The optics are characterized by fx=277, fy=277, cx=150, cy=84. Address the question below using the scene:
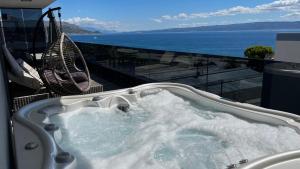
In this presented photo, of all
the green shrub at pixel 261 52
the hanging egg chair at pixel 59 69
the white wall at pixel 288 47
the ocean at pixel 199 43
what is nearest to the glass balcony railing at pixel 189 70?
the white wall at pixel 288 47

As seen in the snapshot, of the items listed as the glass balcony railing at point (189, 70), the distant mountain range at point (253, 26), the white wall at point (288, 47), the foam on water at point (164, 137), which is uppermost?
the distant mountain range at point (253, 26)

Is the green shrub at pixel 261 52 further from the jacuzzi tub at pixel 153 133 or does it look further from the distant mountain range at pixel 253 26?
the distant mountain range at pixel 253 26

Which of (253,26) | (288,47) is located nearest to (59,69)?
(288,47)

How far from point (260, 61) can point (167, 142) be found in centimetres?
198

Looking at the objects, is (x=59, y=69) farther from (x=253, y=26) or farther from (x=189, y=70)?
(x=253, y=26)

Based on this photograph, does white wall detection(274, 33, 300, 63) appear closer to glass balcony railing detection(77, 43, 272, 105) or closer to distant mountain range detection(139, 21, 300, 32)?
glass balcony railing detection(77, 43, 272, 105)

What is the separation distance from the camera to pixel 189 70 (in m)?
4.79

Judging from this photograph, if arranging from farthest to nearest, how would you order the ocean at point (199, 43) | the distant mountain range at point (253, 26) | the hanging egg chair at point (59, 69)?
the distant mountain range at point (253, 26) → the ocean at point (199, 43) → the hanging egg chair at point (59, 69)

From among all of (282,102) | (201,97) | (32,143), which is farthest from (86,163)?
(282,102)

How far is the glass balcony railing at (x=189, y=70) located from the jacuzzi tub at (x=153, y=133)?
0.78 metres

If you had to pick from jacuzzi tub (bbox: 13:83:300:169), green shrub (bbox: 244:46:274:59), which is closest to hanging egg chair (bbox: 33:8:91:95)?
jacuzzi tub (bbox: 13:83:300:169)

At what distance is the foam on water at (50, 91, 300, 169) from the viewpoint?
2281mm

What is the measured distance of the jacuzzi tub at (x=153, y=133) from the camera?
2.11m

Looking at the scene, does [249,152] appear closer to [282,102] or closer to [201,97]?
[201,97]
